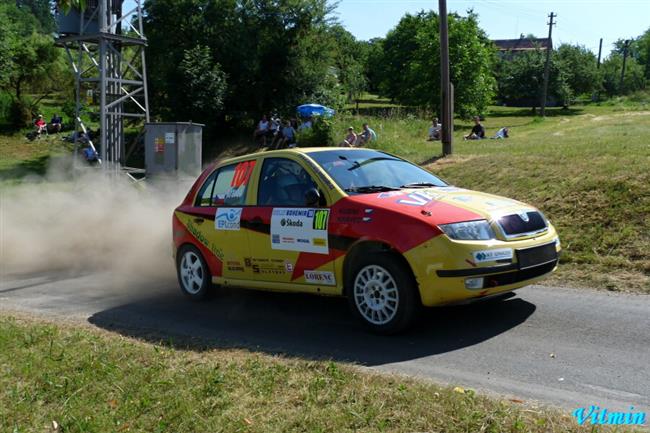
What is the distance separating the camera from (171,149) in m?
17.8

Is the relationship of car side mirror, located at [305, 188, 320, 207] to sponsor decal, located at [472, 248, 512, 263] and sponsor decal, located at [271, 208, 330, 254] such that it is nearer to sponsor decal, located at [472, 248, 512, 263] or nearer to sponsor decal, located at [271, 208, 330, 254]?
sponsor decal, located at [271, 208, 330, 254]

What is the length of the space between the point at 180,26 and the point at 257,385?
33213 mm

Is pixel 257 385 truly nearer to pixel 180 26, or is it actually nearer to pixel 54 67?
pixel 180 26

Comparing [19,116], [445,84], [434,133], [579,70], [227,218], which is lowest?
[227,218]

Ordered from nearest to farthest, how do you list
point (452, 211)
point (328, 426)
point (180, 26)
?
1. point (328, 426)
2. point (452, 211)
3. point (180, 26)

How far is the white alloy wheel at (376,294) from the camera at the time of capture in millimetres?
5996

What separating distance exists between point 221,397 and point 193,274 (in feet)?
12.3

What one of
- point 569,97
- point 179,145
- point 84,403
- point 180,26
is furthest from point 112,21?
point 569,97

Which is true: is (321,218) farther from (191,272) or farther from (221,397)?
(191,272)

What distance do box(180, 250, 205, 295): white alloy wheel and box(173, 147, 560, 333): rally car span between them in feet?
0.11

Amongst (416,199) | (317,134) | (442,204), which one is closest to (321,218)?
(416,199)

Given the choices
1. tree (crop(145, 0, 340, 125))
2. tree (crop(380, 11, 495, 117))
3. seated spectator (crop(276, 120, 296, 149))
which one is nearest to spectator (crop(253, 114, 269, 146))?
seated spectator (crop(276, 120, 296, 149))

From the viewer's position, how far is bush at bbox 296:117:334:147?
24625 millimetres

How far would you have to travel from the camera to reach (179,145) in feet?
58.4
